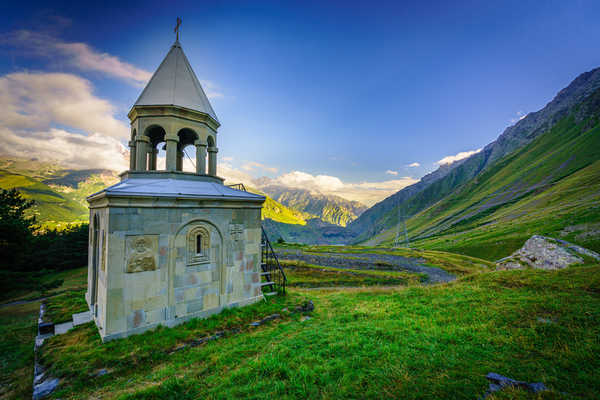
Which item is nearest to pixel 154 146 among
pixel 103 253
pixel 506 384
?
pixel 103 253

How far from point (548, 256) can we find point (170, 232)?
3064cm

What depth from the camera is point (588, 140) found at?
309ft

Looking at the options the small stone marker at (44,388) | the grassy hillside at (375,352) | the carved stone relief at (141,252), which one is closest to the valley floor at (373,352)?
the grassy hillside at (375,352)

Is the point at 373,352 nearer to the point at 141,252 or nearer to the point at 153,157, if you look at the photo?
the point at 141,252

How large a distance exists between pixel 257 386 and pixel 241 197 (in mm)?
7494

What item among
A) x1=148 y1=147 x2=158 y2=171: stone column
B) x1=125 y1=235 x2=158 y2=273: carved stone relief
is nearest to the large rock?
x1=125 y1=235 x2=158 y2=273: carved stone relief

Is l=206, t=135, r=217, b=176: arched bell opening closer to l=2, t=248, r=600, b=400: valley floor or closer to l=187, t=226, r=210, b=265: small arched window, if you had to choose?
l=187, t=226, r=210, b=265: small arched window

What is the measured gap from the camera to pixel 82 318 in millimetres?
10648

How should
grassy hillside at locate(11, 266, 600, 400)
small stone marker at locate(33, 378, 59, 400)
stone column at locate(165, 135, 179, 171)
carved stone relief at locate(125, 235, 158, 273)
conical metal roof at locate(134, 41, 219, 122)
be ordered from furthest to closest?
conical metal roof at locate(134, 41, 219, 122), stone column at locate(165, 135, 179, 171), carved stone relief at locate(125, 235, 158, 273), small stone marker at locate(33, 378, 59, 400), grassy hillside at locate(11, 266, 600, 400)

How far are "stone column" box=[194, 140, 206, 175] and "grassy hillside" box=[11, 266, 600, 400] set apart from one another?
7279 mm

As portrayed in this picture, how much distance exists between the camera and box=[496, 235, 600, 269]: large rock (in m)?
20.2

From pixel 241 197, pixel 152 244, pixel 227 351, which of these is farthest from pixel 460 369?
pixel 152 244

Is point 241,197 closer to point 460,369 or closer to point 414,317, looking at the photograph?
point 414,317

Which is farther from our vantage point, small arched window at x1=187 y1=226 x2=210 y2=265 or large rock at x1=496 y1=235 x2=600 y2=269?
large rock at x1=496 y1=235 x2=600 y2=269
